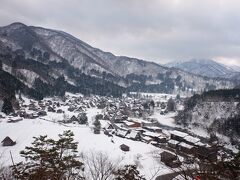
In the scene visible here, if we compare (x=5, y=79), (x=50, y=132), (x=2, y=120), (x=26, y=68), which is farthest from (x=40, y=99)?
(x=50, y=132)

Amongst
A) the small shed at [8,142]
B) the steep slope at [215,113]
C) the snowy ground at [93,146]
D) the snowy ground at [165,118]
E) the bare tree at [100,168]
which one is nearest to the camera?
the bare tree at [100,168]

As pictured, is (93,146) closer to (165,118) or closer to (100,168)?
(100,168)

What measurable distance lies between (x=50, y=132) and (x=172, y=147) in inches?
960

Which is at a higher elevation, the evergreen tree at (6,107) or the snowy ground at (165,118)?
the evergreen tree at (6,107)

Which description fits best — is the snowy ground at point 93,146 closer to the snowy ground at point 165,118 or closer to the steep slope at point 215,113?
the steep slope at point 215,113

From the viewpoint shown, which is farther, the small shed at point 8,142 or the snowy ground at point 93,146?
the small shed at point 8,142

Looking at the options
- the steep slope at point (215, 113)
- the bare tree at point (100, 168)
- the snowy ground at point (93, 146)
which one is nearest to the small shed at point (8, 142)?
the snowy ground at point (93, 146)

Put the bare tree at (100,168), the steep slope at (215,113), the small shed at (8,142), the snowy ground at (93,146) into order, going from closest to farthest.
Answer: the bare tree at (100,168) < the snowy ground at (93,146) < the small shed at (8,142) < the steep slope at (215,113)

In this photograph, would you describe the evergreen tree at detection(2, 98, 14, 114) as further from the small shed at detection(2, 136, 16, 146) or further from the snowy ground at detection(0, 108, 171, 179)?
the small shed at detection(2, 136, 16, 146)

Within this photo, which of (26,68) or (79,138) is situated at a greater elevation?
(26,68)

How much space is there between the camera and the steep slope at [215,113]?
72.8 m

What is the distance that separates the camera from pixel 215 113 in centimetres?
8706

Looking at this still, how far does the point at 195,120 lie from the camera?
290ft

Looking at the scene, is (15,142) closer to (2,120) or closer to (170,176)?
(2,120)
